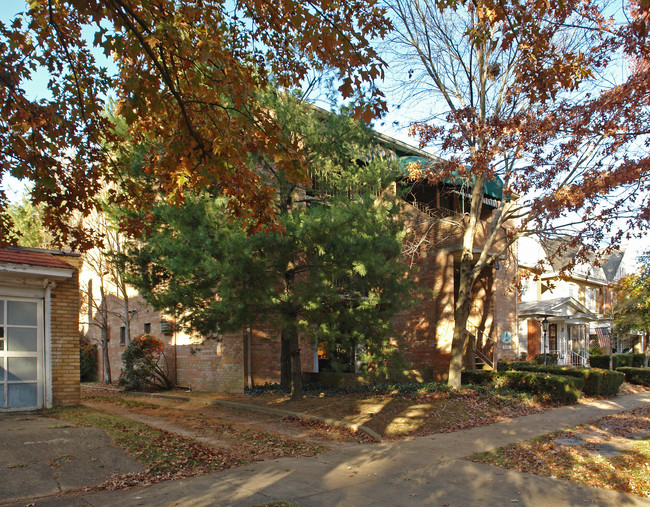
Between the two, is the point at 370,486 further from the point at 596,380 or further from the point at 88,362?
the point at 88,362

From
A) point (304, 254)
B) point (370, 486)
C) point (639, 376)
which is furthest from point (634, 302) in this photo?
point (370, 486)

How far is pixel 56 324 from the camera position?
11352 millimetres

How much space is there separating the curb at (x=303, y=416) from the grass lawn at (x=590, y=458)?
251cm

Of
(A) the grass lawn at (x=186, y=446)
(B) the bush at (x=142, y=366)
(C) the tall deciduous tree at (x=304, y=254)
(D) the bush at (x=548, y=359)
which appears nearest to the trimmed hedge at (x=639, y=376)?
(D) the bush at (x=548, y=359)

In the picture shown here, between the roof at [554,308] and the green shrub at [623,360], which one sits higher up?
the roof at [554,308]

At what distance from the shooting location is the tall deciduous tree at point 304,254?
1175 cm

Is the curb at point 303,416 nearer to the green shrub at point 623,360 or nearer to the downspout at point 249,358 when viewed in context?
the downspout at point 249,358

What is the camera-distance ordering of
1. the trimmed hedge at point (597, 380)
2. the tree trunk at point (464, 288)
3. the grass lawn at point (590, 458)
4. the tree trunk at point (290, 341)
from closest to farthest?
the grass lawn at point (590, 458)
the tree trunk at point (290, 341)
the tree trunk at point (464, 288)
the trimmed hedge at point (597, 380)

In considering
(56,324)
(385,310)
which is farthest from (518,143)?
(56,324)

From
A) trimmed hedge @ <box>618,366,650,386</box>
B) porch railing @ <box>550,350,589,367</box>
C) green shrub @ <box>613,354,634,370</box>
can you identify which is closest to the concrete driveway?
trimmed hedge @ <box>618,366,650,386</box>

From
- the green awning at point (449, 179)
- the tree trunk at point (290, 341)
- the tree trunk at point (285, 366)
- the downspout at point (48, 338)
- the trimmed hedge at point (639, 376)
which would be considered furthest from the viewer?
the trimmed hedge at point (639, 376)

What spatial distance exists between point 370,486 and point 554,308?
25.2 m

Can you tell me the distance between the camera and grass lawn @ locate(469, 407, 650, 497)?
279 inches

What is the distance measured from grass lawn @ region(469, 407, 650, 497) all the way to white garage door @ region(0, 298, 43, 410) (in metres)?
8.50
